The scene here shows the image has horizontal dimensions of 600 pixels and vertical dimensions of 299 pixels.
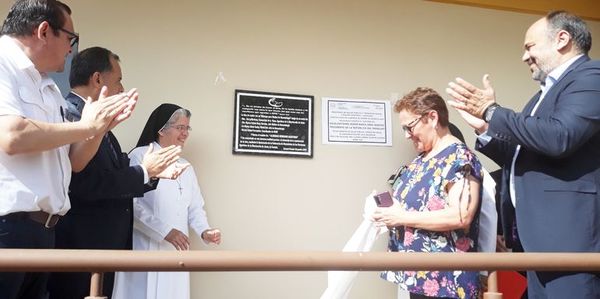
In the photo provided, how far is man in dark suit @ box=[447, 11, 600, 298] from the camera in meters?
2.12

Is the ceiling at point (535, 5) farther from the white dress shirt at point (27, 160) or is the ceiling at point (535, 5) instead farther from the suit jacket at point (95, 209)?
the white dress shirt at point (27, 160)

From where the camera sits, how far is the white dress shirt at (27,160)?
6.51 ft

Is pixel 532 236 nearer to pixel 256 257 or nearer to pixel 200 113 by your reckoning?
pixel 256 257

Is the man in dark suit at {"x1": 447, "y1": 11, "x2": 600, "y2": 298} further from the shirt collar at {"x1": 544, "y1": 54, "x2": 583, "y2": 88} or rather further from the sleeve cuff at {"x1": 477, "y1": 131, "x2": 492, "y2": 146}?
the sleeve cuff at {"x1": 477, "y1": 131, "x2": 492, "y2": 146}

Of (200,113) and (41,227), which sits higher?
(200,113)

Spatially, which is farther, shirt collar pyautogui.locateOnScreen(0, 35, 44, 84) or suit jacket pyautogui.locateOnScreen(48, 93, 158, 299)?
suit jacket pyautogui.locateOnScreen(48, 93, 158, 299)

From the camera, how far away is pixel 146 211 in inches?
133

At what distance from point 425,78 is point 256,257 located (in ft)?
9.83

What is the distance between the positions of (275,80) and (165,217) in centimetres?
116

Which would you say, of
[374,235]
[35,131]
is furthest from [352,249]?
[35,131]

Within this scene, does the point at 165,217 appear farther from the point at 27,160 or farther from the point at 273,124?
the point at 27,160

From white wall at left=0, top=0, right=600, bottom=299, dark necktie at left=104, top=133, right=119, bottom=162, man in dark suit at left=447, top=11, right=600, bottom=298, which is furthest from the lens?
white wall at left=0, top=0, right=600, bottom=299

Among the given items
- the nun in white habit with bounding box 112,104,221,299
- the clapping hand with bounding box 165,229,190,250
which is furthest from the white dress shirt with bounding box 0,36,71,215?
the clapping hand with bounding box 165,229,190,250

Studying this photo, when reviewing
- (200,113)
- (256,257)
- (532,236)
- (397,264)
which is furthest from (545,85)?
(200,113)
